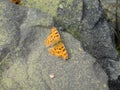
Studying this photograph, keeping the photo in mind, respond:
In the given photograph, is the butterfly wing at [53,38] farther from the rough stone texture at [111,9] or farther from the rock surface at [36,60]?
the rough stone texture at [111,9]

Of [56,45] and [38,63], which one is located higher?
[56,45]

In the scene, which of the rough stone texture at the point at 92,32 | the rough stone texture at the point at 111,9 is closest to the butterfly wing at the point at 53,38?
the rough stone texture at the point at 92,32

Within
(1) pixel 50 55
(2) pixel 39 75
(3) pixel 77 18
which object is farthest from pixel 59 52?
(3) pixel 77 18

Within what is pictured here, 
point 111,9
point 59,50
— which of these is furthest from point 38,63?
point 111,9

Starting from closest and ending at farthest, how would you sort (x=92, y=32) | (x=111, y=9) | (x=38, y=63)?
(x=38, y=63)
(x=92, y=32)
(x=111, y=9)

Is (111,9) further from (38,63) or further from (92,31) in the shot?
(38,63)
